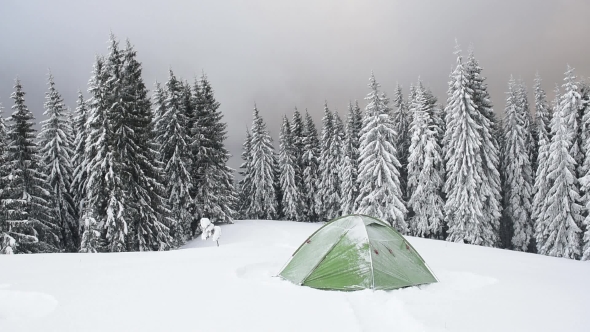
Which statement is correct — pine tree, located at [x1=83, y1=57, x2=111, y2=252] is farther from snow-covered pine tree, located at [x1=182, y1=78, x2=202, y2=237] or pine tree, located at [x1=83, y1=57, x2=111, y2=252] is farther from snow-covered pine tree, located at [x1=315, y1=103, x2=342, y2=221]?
snow-covered pine tree, located at [x1=315, y1=103, x2=342, y2=221]

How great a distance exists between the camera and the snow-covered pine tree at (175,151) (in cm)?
2883

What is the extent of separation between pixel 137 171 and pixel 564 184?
2983cm

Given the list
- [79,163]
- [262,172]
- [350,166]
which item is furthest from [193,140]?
[350,166]

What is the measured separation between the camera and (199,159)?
3005 cm

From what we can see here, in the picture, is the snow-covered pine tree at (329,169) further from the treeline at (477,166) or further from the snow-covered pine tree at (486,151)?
the snow-covered pine tree at (486,151)

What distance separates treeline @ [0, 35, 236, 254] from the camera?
20655 mm

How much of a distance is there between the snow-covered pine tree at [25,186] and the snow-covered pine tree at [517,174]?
36.5 m

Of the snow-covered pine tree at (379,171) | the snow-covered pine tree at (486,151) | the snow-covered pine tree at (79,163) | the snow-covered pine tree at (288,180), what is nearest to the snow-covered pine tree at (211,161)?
the snow-covered pine tree at (79,163)

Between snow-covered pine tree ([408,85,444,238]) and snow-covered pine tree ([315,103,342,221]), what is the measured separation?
11.4 meters

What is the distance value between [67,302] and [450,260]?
10.5 metres

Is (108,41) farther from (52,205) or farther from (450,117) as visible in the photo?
(450,117)

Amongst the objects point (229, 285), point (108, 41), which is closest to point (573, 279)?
point (229, 285)

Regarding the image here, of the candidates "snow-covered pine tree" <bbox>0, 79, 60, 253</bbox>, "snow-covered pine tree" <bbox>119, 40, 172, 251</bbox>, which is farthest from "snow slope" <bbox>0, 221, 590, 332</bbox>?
"snow-covered pine tree" <bbox>0, 79, 60, 253</bbox>

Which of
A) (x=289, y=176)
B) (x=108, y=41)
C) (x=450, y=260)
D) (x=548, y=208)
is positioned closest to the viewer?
(x=450, y=260)
